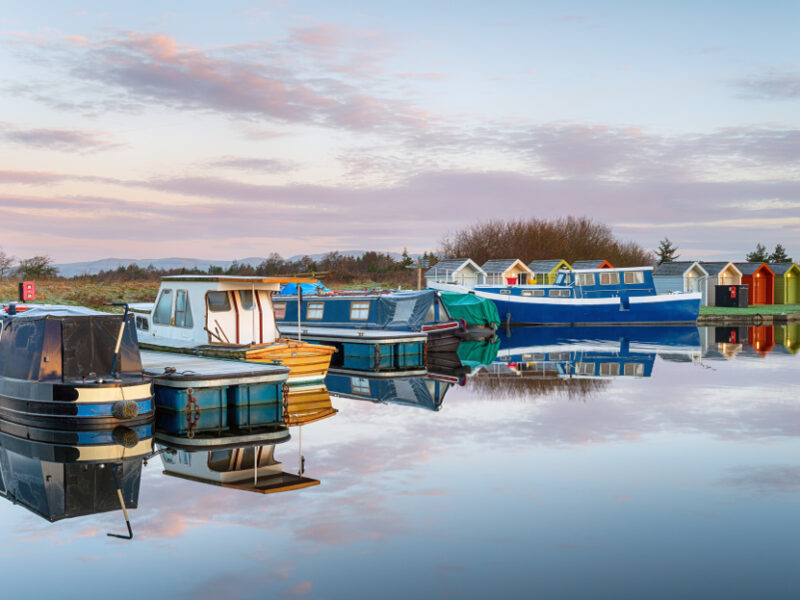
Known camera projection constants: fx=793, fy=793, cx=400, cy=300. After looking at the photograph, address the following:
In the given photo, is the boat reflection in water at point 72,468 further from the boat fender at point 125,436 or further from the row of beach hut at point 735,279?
the row of beach hut at point 735,279

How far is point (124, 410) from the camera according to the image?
42.8 ft

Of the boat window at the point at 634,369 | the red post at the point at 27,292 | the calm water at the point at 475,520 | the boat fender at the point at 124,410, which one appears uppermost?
the red post at the point at 27,292

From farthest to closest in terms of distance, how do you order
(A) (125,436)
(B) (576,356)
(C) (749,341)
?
1. (C) (749,341)
2. (B) (576,356)
3. (A) (125,436)

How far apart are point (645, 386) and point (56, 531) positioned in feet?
51.4

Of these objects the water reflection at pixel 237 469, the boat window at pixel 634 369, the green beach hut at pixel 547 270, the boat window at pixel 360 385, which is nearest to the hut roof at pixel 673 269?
the green beach hut at pixel 547 270

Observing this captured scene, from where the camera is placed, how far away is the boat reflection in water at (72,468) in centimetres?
1009

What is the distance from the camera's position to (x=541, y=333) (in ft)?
132

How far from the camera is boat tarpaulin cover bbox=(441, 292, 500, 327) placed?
35.8 metres

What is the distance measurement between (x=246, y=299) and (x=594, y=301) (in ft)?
94.6

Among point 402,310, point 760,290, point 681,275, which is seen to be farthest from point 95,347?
point 760,290

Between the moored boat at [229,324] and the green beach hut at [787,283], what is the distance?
52167 millimetres

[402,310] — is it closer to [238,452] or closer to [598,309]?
[238,452]

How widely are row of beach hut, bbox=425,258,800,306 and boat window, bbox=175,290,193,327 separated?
108 ft

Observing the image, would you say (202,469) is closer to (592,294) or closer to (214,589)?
(214,589)
